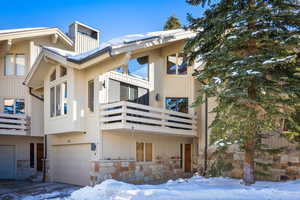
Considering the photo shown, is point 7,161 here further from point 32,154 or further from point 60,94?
point 60,94

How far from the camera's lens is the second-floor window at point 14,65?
14898 mm

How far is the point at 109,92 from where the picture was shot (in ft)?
37.7

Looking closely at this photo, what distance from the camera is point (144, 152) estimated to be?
505 inches

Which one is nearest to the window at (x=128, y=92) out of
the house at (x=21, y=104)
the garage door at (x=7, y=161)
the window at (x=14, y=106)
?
the house at (x=21, y=104)

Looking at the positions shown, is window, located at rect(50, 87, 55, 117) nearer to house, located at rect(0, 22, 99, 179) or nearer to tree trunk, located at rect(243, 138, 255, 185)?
house, located at rect(0, 22, 99, 179)

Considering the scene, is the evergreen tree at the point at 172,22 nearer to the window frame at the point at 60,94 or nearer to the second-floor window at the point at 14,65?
the second-floor window at the point at 14,65

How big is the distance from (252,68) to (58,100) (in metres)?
8.29

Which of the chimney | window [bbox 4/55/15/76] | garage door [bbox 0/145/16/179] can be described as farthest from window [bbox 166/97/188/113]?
garage door [bbox 0/145/16/179]

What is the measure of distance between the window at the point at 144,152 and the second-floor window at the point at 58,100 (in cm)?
354

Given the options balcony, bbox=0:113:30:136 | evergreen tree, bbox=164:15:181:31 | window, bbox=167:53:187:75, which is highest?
evergreen tree, bbox=164:15:181:31

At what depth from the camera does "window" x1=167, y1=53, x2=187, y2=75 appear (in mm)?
14141

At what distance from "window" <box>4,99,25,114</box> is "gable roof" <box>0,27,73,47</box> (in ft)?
10.4

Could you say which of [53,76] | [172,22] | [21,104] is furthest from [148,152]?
[172,22]

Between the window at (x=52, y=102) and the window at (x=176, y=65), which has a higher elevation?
the window at (x=176, y=65)
